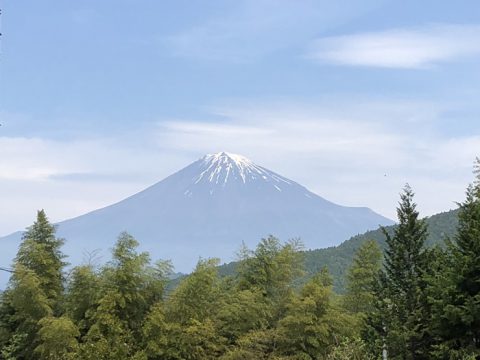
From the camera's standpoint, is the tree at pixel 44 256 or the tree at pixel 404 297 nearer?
the tree at pixel 404 297

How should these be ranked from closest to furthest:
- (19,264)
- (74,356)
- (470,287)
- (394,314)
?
(470,287) → (394,314) → (74,356) → (19,264)

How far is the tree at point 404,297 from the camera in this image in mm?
28891

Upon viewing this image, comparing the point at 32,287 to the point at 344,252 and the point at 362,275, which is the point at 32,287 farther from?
the point at 344,252

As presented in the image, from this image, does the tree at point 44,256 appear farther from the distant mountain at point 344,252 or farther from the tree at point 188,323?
the distant mountain at point 344,252

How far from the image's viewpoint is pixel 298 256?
4522cm

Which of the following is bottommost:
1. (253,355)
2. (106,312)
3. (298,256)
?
(253,355)

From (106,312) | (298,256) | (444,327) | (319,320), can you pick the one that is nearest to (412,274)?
(444,327)

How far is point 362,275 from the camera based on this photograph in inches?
1825

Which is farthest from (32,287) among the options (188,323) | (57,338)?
(188,323)

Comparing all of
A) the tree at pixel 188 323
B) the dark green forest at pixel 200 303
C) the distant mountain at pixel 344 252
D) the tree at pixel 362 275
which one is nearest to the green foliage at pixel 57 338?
the dark green forest at pixel 200 303

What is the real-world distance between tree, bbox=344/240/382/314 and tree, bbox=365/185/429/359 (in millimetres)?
10296

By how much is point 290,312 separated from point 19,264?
56.2ft

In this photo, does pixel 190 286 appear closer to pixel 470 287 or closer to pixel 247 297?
pixel 247 297

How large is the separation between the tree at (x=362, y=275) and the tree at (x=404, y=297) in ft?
33.8
